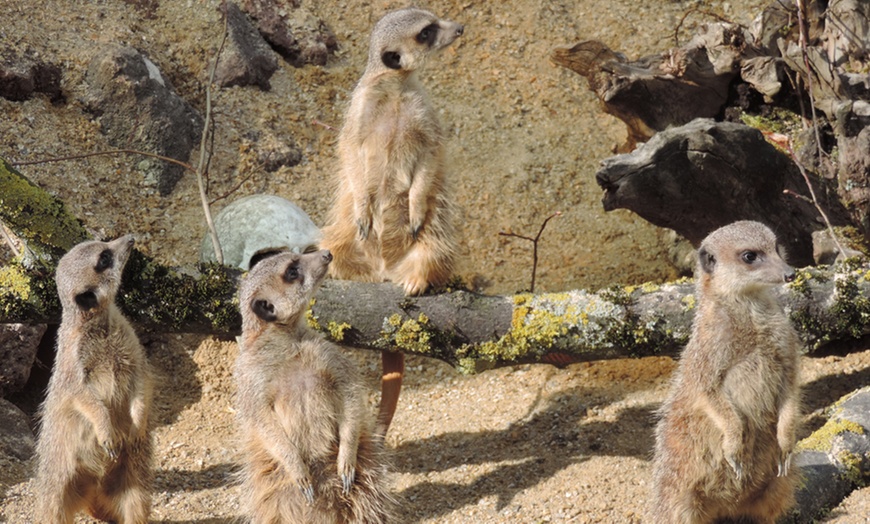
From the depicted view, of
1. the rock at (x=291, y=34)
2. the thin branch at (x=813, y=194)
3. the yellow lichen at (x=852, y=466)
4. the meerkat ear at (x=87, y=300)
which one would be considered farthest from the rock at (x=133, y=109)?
the yellow lichen at (x=852, y=466)

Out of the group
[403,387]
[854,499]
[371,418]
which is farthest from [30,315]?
[854,499]

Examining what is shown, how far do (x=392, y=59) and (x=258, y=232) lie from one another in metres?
1.62

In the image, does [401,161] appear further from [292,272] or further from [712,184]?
[712,184]

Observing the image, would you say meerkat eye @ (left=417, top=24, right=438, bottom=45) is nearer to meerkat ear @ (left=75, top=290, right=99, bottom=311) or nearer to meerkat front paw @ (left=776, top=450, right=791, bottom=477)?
meerkat ear @ (left=75, top=290, right=99, bottom=311)

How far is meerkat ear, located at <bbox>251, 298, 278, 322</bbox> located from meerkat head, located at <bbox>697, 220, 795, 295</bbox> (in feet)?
→ 5.31

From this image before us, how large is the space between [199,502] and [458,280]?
5.41ft

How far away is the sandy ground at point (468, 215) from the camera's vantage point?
4656 mm

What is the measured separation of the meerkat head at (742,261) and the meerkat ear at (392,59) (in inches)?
73.1

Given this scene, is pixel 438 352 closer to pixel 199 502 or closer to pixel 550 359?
pixel 550 359

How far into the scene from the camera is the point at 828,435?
4.16 m

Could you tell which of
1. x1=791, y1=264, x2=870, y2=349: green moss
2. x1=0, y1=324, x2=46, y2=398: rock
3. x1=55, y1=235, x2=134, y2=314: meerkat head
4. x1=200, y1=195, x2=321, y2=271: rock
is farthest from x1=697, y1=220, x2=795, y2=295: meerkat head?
x1=0, y1=324, x2=46, y2=398: rock

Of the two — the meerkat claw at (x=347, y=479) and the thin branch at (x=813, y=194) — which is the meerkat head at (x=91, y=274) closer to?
the meerkat claw at (x=347, y=479)

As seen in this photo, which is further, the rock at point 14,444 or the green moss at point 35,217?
the rock at point 14,444

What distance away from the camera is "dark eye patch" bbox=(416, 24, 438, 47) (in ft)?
15.3
